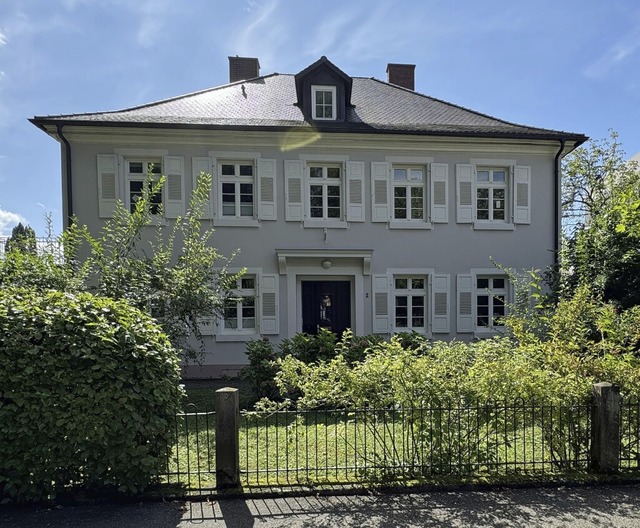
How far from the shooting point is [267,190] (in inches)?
425

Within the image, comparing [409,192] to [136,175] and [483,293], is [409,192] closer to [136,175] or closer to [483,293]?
[483,293]

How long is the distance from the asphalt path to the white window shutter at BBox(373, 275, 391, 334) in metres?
7.15

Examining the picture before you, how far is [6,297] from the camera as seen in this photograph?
12.6ft

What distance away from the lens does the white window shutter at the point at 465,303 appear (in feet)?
37.1

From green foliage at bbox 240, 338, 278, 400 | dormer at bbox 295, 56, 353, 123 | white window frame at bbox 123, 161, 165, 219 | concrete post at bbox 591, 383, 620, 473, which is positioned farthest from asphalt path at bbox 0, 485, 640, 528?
dormer at bbox 295, 56, 353, 123

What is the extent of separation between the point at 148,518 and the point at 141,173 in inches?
361

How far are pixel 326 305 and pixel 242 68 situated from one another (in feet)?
32.5

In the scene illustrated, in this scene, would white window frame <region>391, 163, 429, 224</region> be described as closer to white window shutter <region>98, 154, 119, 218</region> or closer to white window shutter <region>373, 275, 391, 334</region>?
white window shutter <region>373, 275, 391, 334</region>

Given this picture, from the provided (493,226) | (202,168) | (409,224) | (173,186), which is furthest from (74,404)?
(493,226)

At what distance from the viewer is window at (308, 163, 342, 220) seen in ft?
36.5

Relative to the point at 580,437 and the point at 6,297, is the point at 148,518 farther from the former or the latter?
the point at 580,437

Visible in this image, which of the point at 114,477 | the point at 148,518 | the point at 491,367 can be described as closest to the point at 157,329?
the point at 114,477

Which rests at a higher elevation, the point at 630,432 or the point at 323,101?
the point at 323,101

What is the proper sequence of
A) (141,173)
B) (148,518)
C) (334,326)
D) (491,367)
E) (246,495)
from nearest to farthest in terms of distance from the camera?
(148,518), (246,495), (491,367), (141,173), (334,326)
